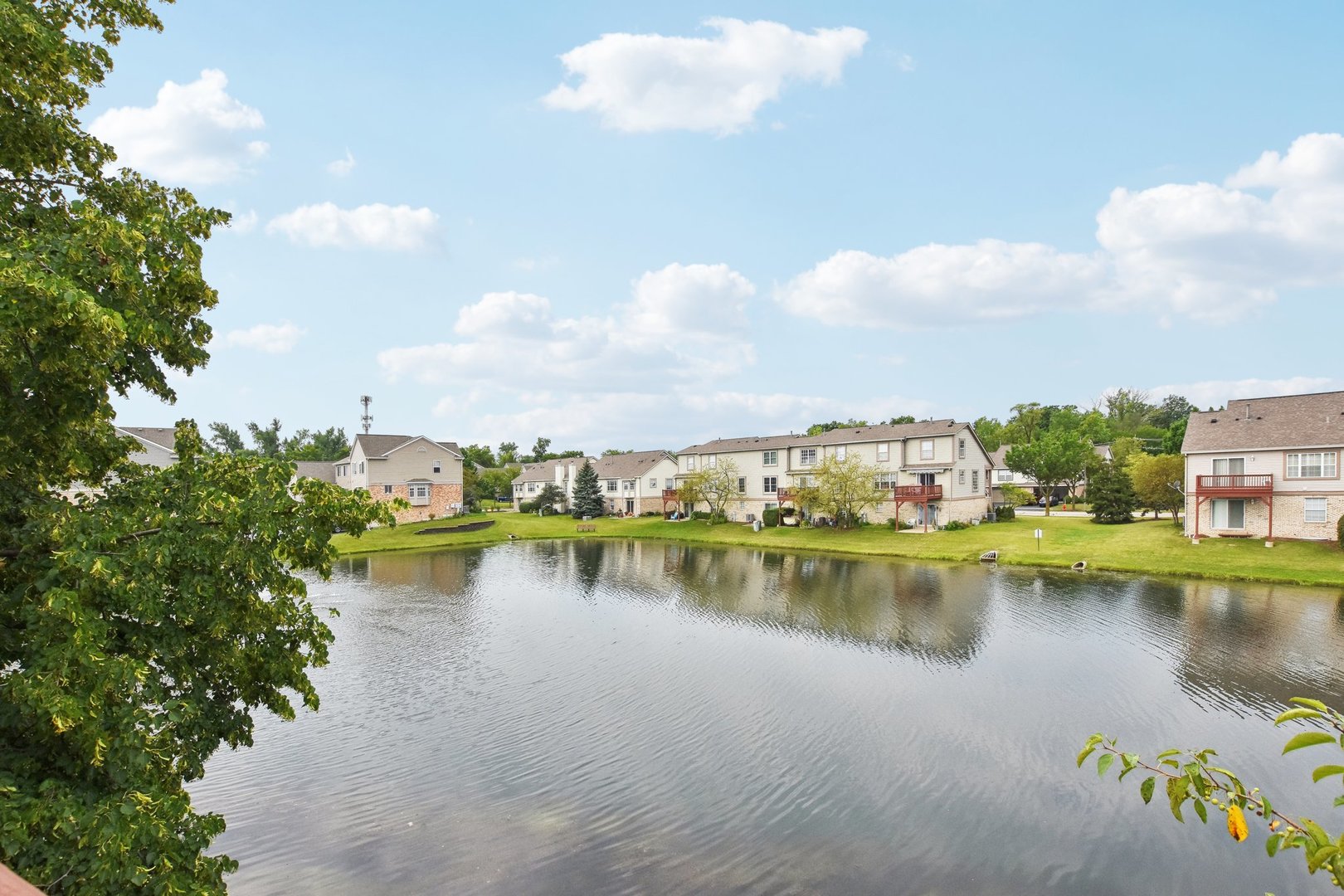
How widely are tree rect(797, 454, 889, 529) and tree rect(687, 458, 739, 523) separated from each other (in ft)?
39.0

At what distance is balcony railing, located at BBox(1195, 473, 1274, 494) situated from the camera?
139ft

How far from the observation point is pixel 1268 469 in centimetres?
4300

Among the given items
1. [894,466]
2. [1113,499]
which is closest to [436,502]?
[894,466]

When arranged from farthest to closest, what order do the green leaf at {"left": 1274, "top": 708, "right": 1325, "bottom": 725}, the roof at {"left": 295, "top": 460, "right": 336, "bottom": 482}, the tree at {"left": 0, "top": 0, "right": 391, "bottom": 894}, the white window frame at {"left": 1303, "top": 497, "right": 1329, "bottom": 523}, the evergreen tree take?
1. the roof at {"left": 295, "top": 460, "right": 336, "bottom": 482}
2. the evergreen tree
3. the white window frame at {"left": 1303, "top": 497, "right": 1329, "bottom": 523}
4. the tree at {"left": 0, "top": 0, "right": 391, "bottom": 894}
5. the green leaf at {"left": 1274, "top": 708, "right": 1325, "bottom": 725}

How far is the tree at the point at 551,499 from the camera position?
86438 millimetres

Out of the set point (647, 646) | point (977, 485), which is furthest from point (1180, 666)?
point (977, 485)

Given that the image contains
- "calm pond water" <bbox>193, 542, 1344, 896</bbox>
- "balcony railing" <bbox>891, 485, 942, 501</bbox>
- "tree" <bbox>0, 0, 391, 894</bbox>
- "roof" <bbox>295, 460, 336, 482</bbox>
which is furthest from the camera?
"roof" <bbox>295, 460, 336, 482</bbox>

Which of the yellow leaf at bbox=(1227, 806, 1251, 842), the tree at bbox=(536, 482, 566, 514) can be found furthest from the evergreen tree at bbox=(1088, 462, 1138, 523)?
the yellow leaf at bbox=(1227, 806, 1251, 842)

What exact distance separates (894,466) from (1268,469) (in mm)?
24872

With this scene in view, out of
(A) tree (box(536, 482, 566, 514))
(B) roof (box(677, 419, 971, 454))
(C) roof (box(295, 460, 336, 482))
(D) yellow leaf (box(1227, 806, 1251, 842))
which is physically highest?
(B) roof (box(677, 419, 971, 454))

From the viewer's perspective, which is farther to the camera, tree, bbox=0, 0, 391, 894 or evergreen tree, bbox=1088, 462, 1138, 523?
evergreen tree, bbox=1088, 462, 1138, 523

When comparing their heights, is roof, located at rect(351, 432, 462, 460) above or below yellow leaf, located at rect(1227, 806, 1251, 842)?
above

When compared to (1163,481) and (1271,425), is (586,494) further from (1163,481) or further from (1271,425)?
(1271,425)

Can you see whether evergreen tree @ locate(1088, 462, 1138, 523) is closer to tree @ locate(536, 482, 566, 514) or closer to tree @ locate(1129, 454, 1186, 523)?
tree @ locate(1129, 454, 1186, 523)
